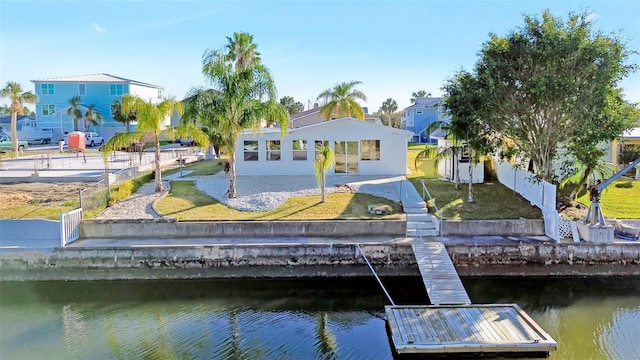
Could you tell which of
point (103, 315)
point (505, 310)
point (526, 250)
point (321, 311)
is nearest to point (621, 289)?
point (526, 250)

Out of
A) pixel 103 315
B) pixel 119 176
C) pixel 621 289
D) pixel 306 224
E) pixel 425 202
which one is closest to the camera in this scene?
pixel 103 315

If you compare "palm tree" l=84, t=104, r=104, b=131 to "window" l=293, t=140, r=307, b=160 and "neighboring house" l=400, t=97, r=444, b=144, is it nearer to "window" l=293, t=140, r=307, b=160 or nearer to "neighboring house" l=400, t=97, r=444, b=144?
"neighboring house" l=400, t=97, r=444, b=144

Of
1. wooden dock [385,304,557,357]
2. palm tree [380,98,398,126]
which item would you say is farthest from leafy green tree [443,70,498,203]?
palm tree [380,98,398,126]

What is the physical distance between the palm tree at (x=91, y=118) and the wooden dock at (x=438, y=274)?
5052cm

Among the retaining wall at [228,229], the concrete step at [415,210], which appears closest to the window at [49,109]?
the retaining wall at [228,229]

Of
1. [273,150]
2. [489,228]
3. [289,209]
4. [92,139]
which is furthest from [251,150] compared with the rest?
[92,139]

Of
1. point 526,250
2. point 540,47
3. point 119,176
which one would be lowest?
point 526,250

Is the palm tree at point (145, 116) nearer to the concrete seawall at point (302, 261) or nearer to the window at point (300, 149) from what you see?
the concrete seawall at point (302, 261)

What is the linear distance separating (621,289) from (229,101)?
1540 cm

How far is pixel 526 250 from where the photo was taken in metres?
16.9

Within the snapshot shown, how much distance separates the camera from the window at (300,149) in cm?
2752

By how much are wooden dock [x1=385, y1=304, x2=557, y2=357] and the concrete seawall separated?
358 cm

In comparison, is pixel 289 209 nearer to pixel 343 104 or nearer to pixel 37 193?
pixel 37 193

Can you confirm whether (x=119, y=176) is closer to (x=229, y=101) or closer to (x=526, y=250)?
(x=229, y=101)
